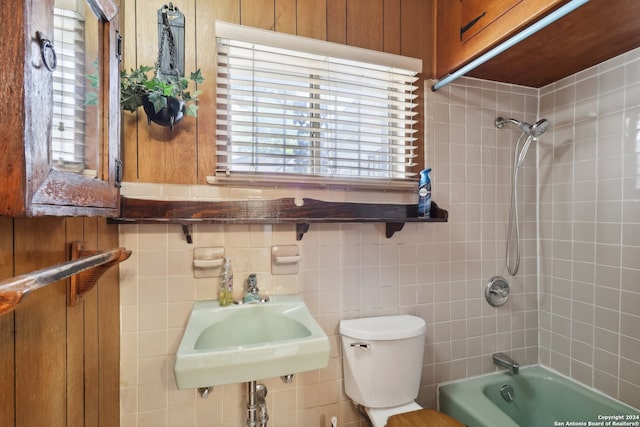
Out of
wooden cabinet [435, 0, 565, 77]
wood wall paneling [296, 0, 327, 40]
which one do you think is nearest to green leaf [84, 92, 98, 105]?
wood wall paneling [296, 0, 327, 40]

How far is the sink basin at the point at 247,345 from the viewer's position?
2.68 feet

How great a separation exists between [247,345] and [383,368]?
0.70m

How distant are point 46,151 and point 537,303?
7.47 ft

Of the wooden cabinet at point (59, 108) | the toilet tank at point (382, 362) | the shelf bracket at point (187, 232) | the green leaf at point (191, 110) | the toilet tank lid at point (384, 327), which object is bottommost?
the toilet tank at point (382, 362)

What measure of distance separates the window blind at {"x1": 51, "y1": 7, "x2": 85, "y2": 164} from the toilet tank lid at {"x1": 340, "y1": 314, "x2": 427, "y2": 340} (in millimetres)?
1146

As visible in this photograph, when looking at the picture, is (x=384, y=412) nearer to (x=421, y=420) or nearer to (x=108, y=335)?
(x=421, y=420)

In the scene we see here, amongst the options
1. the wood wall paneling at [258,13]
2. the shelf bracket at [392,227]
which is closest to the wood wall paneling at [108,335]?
the wood wall paneling at [258,13]

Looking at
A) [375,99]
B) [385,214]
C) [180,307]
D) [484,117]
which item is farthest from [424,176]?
[180,307]

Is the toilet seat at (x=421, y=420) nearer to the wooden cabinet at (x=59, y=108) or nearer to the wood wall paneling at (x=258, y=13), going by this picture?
the wooden cabinet at (x=59, y=108)

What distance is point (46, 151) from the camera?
1.56ft

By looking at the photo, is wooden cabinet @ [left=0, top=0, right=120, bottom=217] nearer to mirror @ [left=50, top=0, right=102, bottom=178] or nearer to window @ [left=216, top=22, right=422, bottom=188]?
mirror @ [left=50, top=0, right=102, bottom=178]

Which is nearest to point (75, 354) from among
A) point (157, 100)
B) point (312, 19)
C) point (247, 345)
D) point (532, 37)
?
point (247, 345)

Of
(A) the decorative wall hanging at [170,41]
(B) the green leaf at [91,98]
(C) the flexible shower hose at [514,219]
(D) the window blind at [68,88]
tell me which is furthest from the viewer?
(C) the flexible shower hose at [514,219]

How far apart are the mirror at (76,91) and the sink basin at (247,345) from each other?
578 millimetres
